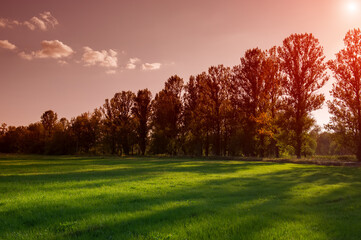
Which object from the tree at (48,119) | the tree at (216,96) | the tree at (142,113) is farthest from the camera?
the tree at (48,119)

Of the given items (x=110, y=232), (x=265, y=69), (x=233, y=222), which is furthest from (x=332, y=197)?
(x=265, y=69)

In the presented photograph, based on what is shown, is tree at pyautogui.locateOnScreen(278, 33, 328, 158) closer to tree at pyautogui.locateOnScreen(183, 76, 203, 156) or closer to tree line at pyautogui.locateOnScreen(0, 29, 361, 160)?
tree line at pyautogui.locateOnScreen(0, 29, 361, 160)

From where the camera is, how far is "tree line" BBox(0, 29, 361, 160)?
128 feet

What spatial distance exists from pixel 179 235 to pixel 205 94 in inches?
2264

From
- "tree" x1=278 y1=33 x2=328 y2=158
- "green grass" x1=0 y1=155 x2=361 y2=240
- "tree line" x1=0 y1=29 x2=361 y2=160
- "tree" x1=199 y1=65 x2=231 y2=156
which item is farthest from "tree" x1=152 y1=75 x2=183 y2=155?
"green grass" x1=0 y1=155 x2=361 y2=240

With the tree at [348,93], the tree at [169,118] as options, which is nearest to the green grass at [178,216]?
the tree at [348,93]

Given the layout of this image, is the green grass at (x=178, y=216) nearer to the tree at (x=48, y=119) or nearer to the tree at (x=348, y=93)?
the tree at (x=348, y=93)

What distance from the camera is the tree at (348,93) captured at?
123 feet

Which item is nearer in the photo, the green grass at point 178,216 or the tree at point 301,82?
the green grass at point 178,216

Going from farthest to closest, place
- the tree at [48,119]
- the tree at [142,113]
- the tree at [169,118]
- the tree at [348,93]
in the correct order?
the tree at [48,119] → the tree at [142,113] → the tree at [169,118] → the tree at [348,93]

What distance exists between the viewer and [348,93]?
126 ft

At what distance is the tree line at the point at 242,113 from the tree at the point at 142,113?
0.34m

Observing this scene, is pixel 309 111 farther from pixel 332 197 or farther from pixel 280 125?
pixel 332 197

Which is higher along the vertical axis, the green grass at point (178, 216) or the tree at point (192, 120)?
the tree at point (192, 120)
